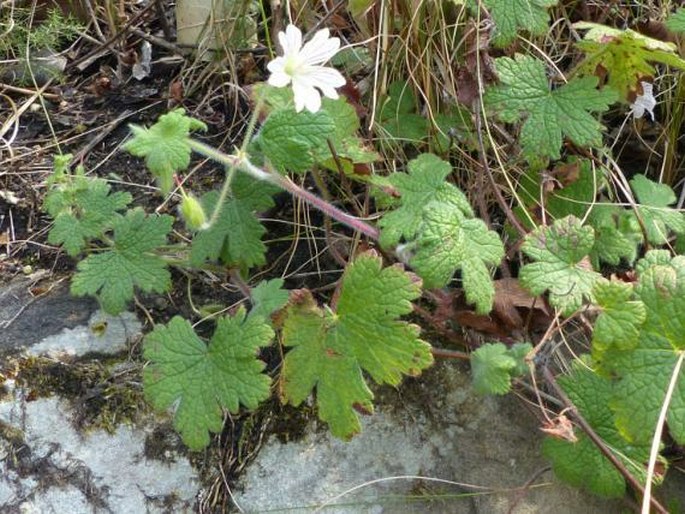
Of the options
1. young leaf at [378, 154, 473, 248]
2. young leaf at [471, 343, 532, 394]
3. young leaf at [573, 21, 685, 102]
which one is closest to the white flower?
young leaf at [378, 154, 473, 248]

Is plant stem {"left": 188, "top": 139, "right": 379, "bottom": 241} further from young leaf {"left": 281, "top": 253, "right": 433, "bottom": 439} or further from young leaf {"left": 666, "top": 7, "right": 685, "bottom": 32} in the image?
young leaf {"left": 666, "top": 7, "right": 685, "bottom": 32}

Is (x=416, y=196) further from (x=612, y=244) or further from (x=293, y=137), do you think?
(x=612, y=244)

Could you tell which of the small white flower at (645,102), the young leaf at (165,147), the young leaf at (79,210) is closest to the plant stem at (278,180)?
the young leaf at (165,147)

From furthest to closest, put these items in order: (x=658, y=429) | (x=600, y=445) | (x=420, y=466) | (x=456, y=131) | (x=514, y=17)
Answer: (x=456, y=131) → (x=514, y=17) → (x=420, y=466) → (x=600, y=445) → (x=658, y=429)

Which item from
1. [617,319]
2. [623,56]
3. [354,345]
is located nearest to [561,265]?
[617,319]

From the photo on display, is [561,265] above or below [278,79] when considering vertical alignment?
below

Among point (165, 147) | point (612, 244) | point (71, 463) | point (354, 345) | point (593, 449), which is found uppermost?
point (165, 147)

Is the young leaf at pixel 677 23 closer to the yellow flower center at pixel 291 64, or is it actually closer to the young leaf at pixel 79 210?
the yellow flower center at pixel 291 64
